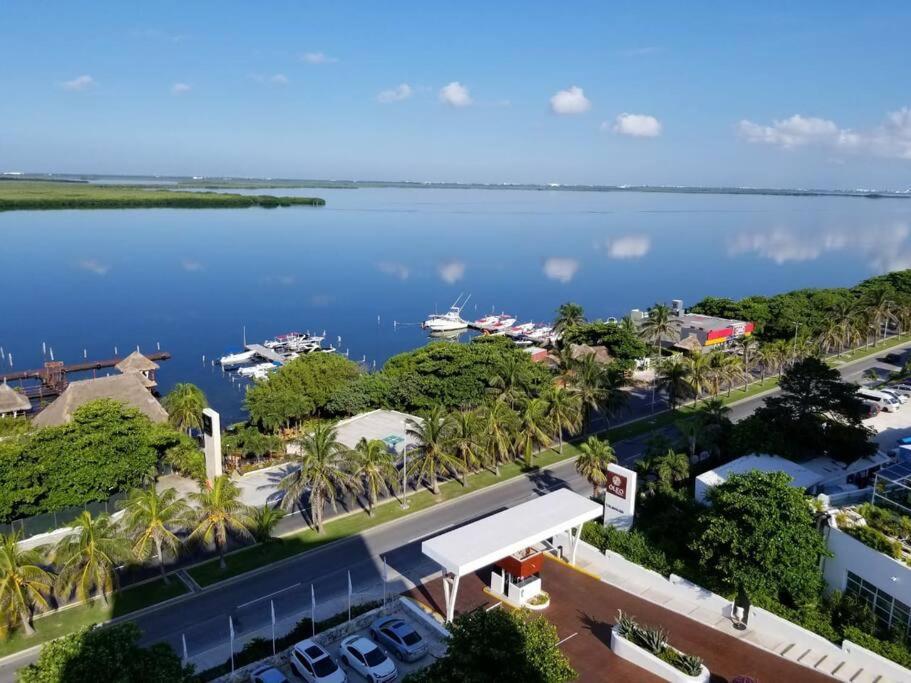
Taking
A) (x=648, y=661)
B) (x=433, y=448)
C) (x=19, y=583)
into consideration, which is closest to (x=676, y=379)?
(x=433, y=448)

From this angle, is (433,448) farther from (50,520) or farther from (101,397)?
(101,397)

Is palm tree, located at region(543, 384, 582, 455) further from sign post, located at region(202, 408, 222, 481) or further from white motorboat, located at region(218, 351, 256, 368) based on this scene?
white motorboat, located at region(218, 351, 256, 368)

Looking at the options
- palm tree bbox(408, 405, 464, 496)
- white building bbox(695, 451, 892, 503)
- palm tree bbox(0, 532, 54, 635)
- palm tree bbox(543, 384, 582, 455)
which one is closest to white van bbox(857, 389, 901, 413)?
white building bbox(695, 451, 892, 503)

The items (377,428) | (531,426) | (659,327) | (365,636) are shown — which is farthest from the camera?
(659,327)

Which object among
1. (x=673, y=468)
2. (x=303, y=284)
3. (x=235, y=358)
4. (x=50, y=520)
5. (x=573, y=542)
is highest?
(x=673, y=468)

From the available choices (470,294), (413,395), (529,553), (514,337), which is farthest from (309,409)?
(470,294)

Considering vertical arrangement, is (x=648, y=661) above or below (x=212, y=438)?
below
